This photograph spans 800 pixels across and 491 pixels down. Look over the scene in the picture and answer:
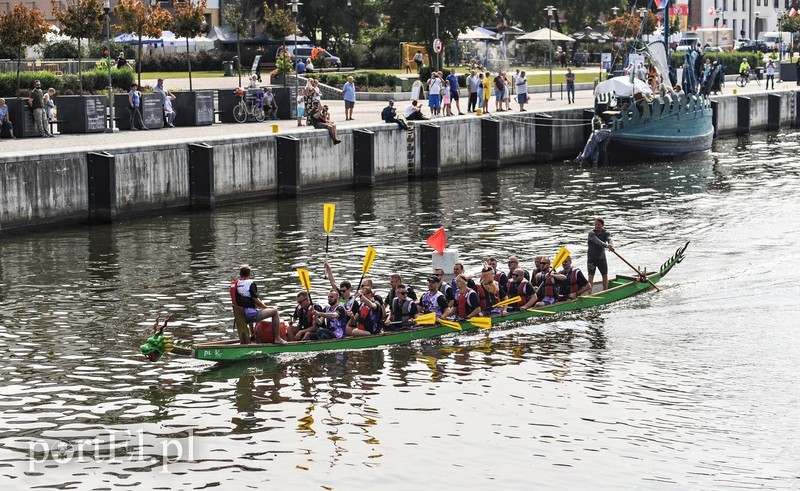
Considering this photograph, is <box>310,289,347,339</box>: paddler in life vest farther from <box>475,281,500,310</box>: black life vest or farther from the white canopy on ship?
the white canopy on ship

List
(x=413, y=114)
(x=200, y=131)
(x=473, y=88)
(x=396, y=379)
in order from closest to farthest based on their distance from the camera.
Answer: (x=396, y=379)
(x=200, y=131)
(x=413, y=114)
(x=473, y=88)

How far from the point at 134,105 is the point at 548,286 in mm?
23775

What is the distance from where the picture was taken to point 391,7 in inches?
3017

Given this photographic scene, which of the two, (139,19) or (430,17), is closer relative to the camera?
(139,19)

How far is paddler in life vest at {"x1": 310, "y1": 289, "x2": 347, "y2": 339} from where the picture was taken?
23.8 m

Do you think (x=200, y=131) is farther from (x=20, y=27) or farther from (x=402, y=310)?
(x=402, y=310)

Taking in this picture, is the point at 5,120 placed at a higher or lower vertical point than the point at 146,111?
lower

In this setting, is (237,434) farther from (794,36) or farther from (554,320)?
(794,36)

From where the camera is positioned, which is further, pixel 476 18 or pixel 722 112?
pixel 476 18

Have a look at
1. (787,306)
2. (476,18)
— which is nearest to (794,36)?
(476,18)

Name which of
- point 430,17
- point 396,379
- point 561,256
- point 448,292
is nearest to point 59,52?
point 430,17

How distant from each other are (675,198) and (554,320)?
60.7 feet

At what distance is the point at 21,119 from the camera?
4322 cm

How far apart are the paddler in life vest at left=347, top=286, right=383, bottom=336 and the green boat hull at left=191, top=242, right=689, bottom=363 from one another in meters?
0.17
